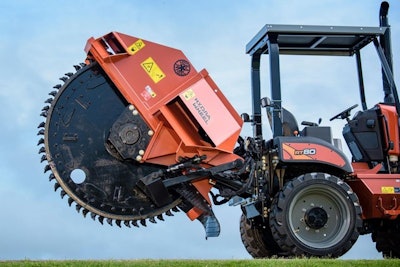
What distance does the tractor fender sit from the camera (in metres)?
10.4

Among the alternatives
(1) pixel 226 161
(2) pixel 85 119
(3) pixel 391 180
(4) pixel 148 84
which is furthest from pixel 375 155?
(2) pixel 85 119

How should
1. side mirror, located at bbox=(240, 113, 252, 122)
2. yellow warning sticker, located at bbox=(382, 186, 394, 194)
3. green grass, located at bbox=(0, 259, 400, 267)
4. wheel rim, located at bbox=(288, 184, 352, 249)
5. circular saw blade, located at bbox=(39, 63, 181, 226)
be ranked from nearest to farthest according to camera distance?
green grass, located at bbox=(0, 259, 400, 267) < circular saw blade, located at bbox=(39, 63, 181, 226) < wheel rim, located at bbox=(288, 184, 352, 249) < yellow warning sticker, located at bbox=(382, 186, 394, 194) < side mirror, located at bbox=(240, 113, 252, 122)

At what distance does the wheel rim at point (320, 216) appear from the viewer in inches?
408

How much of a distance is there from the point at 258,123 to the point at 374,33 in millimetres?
2050

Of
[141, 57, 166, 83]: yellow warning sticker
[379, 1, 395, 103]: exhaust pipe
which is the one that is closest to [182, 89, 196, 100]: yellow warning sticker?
[141, 57, 166, 83]: yellow warning sticker

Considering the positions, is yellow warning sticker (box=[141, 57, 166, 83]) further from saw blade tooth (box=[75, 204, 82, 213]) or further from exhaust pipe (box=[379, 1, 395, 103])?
exhaust pipe (box=[379, 1, 395, 103])

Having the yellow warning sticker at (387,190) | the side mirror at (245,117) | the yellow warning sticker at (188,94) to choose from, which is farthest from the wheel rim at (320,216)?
the yellow warning sticker at (188,94)

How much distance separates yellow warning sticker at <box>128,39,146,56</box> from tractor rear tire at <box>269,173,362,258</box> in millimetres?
2546

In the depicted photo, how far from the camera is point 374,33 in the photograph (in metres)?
11.3

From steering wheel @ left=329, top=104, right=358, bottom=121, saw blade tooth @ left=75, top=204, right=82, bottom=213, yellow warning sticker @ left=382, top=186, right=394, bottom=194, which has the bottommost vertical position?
yellow warning sticker @ left=382, top=186, right=394, bottom=194

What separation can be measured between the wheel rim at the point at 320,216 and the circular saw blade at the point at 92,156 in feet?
5.45

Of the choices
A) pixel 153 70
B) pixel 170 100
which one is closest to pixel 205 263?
pixel 170 100

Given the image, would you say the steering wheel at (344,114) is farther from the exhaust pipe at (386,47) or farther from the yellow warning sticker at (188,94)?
the yellow warning sticker at (188,94)

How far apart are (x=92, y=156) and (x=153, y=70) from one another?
1.32 meters
